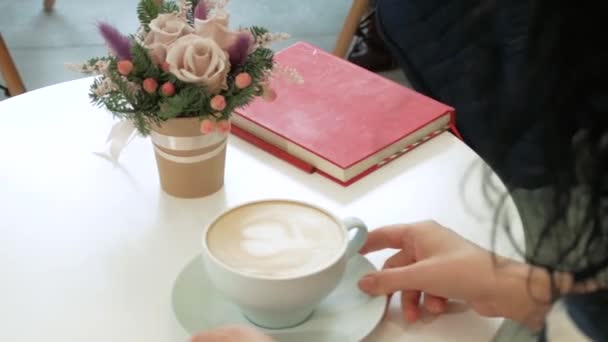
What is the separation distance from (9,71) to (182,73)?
1216 millimetres

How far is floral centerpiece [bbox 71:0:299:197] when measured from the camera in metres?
0.78

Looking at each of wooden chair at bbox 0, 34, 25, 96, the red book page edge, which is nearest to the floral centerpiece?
the red book page edge

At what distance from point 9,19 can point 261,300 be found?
2.04 metres

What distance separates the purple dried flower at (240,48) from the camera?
80 centimetres

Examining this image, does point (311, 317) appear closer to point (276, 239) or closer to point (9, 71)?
point (276, 239)

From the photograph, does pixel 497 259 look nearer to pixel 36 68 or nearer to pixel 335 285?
pixel 335 285

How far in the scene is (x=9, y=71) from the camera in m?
1.84

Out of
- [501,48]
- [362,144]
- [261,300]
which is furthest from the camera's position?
[501,48]

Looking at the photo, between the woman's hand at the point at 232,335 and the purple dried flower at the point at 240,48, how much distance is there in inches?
11.3

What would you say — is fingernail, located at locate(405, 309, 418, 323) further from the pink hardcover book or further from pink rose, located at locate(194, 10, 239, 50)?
pink rose, located at locate(194, 10, 239, 50)

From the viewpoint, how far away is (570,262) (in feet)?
1.79

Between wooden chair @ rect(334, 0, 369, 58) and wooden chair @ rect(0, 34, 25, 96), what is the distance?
798 mm

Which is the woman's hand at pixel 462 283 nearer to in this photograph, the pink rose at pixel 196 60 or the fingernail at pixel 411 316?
the fingernail at pixel 411 316

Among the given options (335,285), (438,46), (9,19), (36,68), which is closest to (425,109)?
(335,285)
